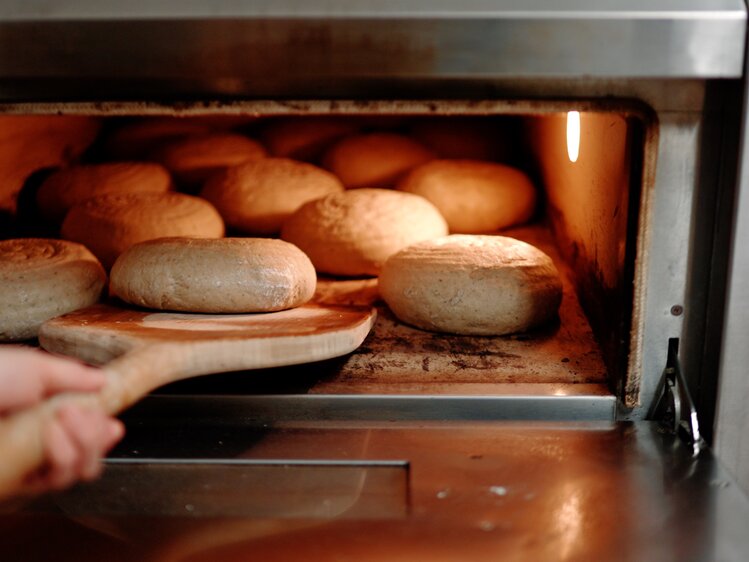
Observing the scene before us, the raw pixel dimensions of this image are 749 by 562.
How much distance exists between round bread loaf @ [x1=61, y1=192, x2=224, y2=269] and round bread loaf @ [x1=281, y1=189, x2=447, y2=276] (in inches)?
8.2

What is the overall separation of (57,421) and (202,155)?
1420 millimetres

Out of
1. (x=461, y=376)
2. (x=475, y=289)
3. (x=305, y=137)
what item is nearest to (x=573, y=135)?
(x=475, y=289)

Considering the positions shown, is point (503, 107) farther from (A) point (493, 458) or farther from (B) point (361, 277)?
(B) point (361, 277)

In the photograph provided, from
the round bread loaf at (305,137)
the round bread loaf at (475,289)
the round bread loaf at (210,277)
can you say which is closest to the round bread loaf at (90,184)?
the round bread loaf at (305,137)

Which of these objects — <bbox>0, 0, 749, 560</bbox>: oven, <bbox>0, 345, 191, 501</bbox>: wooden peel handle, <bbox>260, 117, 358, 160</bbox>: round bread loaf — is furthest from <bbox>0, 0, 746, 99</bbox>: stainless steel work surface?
<bbox>260, 117, 358, 160</bbox>: round bread loaf

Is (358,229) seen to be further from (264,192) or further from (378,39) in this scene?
(378,39)

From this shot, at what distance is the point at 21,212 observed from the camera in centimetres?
172

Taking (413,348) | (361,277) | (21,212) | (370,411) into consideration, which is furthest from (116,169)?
(370,411)

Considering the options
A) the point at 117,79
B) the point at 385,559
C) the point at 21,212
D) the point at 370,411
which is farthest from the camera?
the point at 21,212

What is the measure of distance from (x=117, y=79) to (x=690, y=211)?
687 millimetres

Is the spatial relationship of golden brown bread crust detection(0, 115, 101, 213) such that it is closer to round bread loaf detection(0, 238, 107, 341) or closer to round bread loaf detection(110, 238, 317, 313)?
round bread loaf detection(0, 238, 107, 341)

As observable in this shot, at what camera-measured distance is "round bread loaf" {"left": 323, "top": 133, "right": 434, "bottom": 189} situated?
1.85 metres

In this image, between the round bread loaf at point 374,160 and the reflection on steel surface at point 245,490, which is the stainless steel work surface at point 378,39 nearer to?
the reflection on steel surface at point 245,490

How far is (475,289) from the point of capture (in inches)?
47.1
